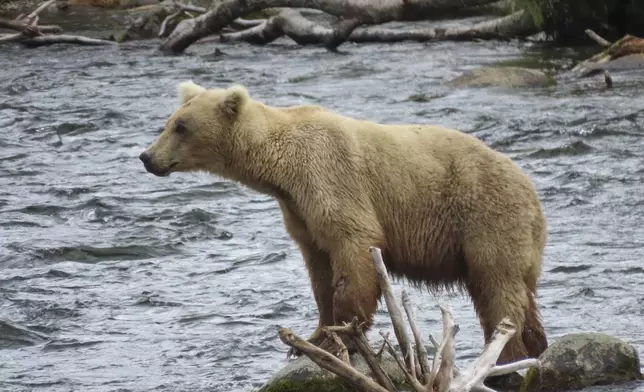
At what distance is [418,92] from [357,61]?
3103mm

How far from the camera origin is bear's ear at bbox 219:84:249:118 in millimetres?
6426

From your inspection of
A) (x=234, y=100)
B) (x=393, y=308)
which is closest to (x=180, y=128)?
(x=234, y=100)

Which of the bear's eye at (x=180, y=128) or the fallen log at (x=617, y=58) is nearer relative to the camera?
the bear's eye at (x=180, y=128)

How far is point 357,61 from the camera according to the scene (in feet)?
61.6

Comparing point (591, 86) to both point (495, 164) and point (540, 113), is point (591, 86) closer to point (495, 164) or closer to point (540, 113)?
point (540, 113)

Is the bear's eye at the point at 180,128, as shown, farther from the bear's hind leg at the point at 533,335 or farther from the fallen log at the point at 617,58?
the fallen log at the point at 617,58

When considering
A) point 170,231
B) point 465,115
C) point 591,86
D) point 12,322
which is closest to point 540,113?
point 465,115

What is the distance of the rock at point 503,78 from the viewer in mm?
15875

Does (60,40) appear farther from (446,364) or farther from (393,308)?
(446,364)

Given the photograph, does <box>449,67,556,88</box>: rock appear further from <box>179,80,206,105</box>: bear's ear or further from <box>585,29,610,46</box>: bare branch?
<box>179,80,206,105</box>: bear's ear

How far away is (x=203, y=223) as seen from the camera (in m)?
10.6

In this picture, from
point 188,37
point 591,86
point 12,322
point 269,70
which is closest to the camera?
point 12,322

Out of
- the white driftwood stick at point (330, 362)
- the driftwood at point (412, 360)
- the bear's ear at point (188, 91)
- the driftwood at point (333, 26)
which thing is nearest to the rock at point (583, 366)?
the driftwood at point (412, 360)

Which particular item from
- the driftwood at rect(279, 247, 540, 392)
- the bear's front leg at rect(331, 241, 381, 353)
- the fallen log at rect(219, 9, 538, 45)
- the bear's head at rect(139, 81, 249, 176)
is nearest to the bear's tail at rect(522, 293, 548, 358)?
the bear's front leg at rect(331, 241, 381, 353)
